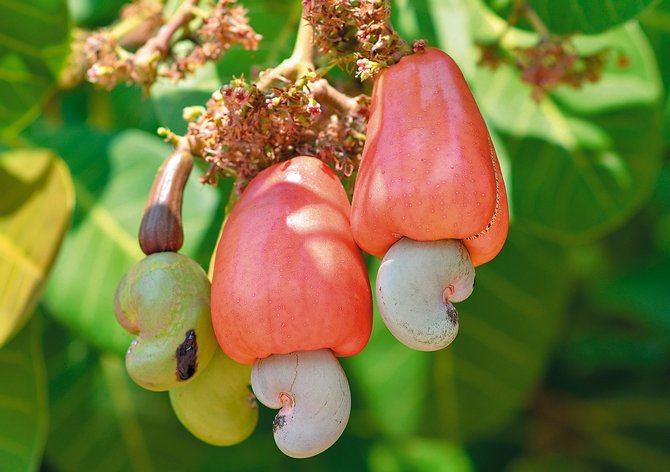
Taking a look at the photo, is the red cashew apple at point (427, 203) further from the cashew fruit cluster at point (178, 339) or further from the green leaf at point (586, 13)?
the green leaf at point (586, 13)

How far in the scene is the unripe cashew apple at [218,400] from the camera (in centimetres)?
115

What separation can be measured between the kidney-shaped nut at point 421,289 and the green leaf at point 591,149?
0.83 metres

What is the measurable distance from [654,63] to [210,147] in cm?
113

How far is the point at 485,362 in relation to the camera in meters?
2.12

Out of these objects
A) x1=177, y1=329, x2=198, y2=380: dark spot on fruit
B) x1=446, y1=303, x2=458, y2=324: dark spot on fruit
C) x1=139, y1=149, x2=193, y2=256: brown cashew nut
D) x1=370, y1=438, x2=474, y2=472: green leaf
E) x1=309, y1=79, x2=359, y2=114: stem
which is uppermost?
x1=309, y1=79, x2=359, y2=114: stem

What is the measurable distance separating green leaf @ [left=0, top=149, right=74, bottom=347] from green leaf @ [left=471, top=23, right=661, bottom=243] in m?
0.92

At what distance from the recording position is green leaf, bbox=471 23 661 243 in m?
1.81

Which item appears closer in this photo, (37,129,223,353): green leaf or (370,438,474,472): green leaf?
(37,129,223,353): green leaf

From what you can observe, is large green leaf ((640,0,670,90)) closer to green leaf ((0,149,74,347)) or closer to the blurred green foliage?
the blurred green foliage

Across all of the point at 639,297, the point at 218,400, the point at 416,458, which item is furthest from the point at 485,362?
the point at 218,400

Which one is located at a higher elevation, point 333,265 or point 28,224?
point 333,265

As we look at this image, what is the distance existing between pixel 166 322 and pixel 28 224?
86cm

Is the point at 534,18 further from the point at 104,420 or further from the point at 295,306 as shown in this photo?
the point at 104,420

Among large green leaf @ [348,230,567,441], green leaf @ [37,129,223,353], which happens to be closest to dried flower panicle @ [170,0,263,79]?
green leaf @ [37,129,223,353]
